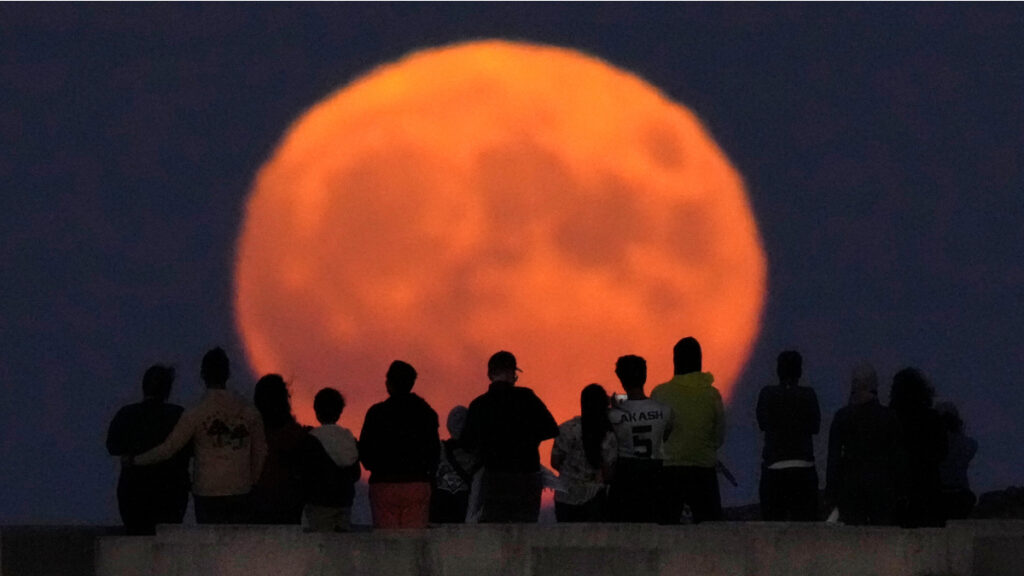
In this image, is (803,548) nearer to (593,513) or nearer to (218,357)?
(593,513)

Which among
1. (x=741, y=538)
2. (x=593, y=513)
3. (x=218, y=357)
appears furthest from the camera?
(x=593, y=513)

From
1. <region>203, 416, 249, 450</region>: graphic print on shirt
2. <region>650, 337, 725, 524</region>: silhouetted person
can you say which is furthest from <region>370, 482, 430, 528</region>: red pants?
<region>650, 337, 725, 524</region>: silhouetted person

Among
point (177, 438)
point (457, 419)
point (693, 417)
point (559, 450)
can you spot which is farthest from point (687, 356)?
point (177, 438)

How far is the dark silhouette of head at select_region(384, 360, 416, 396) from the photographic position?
57.0ft

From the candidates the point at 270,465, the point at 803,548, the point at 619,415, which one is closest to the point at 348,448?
the point at 270,465

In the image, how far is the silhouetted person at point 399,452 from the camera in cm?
1727

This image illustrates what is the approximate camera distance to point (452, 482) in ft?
65.4

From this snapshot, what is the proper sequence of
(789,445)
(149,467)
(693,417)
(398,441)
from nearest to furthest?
1. (398,441)
2. (149,467)
3. (693,417)
4. (789,445)

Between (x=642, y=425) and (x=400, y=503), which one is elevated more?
(x=642, y=425)

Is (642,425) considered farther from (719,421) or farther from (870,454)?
(870,454)

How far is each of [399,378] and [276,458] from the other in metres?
1.51

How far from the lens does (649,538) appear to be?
54.9 feet

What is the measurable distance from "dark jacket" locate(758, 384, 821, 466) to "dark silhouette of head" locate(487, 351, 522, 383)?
2881 millimetres

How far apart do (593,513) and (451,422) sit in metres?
1.62
